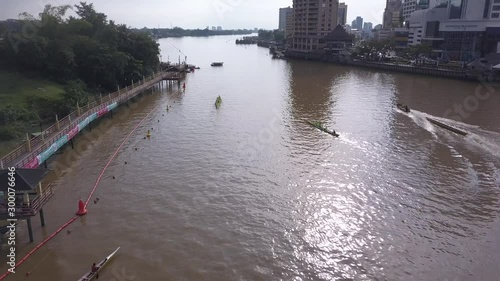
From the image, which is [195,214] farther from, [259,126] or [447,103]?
[447,103]

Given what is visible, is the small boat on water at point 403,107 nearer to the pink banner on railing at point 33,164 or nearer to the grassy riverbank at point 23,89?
the pink banner on railing at point 33,164

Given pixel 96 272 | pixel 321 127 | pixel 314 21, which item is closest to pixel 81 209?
pixel 96 272

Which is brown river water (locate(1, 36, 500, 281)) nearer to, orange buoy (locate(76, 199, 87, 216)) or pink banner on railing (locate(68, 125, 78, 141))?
orange buoy (locate(76, 199, 87, 216))

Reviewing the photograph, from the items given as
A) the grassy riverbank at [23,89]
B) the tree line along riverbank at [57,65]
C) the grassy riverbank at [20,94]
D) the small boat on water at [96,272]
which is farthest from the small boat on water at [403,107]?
the grassy riverbank at [23,89]

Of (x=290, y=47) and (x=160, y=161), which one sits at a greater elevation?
(x=290, y=47)

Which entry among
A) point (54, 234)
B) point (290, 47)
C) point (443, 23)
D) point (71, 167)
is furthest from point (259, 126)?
point (290, 47)

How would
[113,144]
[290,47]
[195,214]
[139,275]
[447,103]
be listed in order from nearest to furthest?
[139,275] → [195,214] → [113,144] → [447,103] → [290,47]

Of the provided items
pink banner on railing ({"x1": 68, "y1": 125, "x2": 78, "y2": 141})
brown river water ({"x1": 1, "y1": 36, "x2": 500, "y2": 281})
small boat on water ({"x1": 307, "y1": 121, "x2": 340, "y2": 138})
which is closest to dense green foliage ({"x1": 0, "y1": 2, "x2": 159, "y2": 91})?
brown river water ({"x1": 1, "y1": 36, "x2": 500, "y2": 281})
